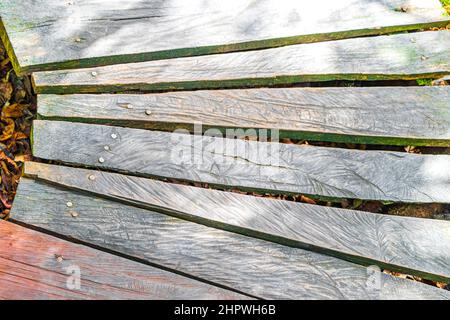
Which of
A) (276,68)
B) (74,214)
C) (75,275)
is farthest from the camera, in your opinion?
(276,68)

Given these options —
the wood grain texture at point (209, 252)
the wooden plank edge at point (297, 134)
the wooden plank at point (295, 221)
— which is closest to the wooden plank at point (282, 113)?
the wooden plank edge at point (297, 134)

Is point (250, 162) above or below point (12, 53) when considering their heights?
below

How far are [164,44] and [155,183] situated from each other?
87cm

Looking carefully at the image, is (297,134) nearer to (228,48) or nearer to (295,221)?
(295,221)

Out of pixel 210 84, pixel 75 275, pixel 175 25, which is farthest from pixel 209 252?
pixel 175 25

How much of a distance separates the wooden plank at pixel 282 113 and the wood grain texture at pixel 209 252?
1.65 ft

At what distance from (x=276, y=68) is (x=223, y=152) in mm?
622

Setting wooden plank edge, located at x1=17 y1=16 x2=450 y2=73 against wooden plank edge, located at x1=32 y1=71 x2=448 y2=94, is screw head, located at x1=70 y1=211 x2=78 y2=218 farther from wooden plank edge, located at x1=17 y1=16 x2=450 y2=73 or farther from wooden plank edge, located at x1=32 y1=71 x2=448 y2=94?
wooden plank edge, located at x1=17 y1=16 x2=450 y2=73

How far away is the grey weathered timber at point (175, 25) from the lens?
2607 millimetres

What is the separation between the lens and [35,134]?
95.9 inches

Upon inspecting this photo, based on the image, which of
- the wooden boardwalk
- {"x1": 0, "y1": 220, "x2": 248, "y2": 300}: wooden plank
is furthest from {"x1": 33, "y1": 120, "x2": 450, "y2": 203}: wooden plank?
{"x1": 0, "y1": 220, "x2": 248, "y2": 300}: wooden plank

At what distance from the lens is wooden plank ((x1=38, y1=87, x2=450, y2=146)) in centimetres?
252

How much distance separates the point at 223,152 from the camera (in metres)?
2.46
